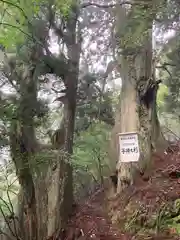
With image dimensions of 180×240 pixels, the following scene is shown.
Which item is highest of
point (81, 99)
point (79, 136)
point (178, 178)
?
point (81, 99)

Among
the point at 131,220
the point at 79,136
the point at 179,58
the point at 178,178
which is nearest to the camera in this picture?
the point at 131,220

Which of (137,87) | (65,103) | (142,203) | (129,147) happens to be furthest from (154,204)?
(65,103)

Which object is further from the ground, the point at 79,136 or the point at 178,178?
the point at 79,136

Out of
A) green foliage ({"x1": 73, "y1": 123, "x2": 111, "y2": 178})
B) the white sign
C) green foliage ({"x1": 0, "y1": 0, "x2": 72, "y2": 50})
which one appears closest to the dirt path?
green foliage ({"x1": 73, "y1": 123, "x2": 111, "y2": 178})

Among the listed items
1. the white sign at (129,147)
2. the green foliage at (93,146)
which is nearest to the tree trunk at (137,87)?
the white sign at (129,147)

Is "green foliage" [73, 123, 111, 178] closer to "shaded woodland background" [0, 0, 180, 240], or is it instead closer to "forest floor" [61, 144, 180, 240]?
"shaded woodland background" [0, 0, 180, 240]

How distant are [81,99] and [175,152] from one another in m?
2.70

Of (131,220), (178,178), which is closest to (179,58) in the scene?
(178,178)

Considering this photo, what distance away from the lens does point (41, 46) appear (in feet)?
23.0

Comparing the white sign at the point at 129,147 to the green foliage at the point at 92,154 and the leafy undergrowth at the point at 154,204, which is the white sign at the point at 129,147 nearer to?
the leafy undergrowth at the point at 154,204

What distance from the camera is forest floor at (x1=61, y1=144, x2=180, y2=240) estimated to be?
5.00 m

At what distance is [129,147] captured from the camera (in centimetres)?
539

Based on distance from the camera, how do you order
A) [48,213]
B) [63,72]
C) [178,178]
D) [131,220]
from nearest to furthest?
[131,220]
[178,178]
[48,213]
[63,72]

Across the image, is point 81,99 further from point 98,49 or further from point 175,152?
point 175,152
